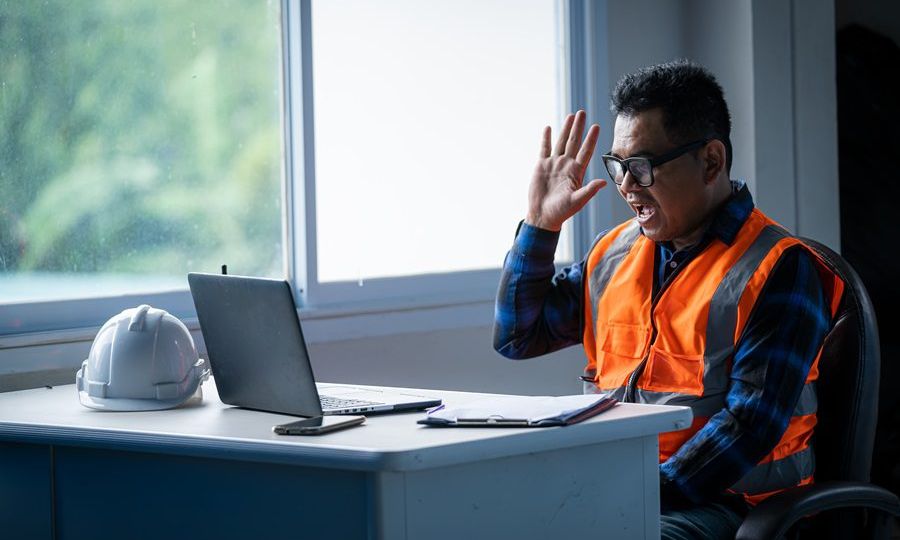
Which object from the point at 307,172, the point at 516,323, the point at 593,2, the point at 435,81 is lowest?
the point at 516,323

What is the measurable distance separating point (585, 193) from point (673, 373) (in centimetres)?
42

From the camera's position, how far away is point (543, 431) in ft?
5.74

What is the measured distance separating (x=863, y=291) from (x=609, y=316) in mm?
514

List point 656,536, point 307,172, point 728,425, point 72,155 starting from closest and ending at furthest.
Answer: point 656,536 < point 728,425 < point 72,155 < point 307,172

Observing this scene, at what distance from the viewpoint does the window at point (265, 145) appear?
276cm

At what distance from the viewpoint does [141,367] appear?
6.98 ft

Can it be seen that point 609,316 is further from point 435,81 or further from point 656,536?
point 435,81

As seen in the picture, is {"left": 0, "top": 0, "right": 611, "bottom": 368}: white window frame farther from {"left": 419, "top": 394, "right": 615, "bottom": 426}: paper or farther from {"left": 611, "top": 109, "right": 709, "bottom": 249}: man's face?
{"left": 419, "top": 394, "right": 615, "bottom": 426}: paper

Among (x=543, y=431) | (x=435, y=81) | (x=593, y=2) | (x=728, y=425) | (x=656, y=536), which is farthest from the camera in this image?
(x=593, y=2)

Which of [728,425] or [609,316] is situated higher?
[609,316]

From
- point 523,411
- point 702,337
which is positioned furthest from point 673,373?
point 523,411

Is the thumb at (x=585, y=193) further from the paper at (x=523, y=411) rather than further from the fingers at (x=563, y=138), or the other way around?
the paper at (x=523, y=411)

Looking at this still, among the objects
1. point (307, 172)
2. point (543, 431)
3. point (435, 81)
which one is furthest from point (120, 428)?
point (435, 81)

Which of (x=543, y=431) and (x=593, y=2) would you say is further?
(x=593, y=2)
